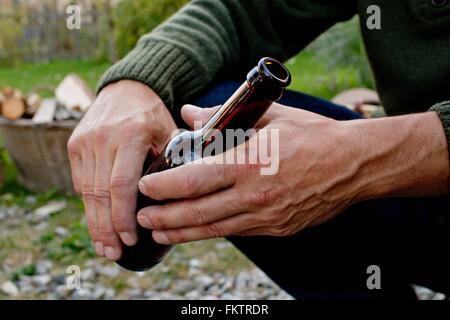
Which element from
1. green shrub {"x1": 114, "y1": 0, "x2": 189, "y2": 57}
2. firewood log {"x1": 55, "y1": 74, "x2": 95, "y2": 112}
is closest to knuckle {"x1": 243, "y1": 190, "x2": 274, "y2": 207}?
firewood log {"x1": 55, "y1": 74, "x2": 95, "y2": 112}

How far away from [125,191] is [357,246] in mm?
626

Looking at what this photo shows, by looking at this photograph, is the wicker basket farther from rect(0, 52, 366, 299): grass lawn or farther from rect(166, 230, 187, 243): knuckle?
rect(166, 230, 187, 243): knuckle

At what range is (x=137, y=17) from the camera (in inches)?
250

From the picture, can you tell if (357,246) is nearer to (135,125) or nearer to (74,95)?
(135,125)

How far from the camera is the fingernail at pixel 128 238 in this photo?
1.28m

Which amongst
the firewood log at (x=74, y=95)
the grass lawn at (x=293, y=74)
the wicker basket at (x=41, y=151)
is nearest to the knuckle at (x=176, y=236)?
the wicker basket at (x=41, y=151)

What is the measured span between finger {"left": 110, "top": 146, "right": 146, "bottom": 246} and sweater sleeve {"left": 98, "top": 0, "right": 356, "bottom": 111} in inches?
9.9

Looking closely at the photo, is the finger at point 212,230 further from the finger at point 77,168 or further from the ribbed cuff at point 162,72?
the ribbed cuff at point 162,72

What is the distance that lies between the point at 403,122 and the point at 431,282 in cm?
62

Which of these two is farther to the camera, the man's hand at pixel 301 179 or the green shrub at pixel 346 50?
the green shrub at pixel 346 50

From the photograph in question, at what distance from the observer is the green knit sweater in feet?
4.86

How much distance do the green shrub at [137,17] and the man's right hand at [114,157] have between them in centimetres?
440
